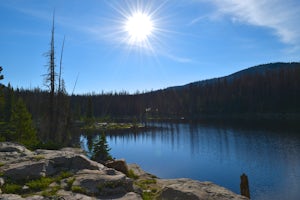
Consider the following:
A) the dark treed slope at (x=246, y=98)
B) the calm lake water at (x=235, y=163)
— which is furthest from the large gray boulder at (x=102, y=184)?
the dark treed slope at (x=246, y=98)

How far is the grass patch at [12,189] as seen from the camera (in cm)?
1035

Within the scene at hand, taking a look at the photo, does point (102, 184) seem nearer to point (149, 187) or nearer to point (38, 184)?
point (38, 184)

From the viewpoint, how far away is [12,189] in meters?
10.4

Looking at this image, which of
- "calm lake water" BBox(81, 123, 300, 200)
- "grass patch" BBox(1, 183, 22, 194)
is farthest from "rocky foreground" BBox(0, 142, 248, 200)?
"calm lake water" BBox(81, 123, 300, 200)

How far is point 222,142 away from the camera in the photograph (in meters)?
56.1

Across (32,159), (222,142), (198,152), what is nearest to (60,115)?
(32,159)

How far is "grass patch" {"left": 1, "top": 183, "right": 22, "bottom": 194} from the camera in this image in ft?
34.0

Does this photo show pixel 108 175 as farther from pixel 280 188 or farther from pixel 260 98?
pixel 260 98

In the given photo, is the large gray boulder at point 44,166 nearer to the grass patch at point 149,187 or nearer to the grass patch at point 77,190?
the grass patch at point 77,190

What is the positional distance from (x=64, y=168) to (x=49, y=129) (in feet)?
65.6

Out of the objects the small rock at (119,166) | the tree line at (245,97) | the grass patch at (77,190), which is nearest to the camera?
the grass patch at (77,190)

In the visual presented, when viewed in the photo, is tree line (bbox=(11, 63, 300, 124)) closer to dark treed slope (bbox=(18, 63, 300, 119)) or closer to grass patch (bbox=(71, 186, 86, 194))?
dark treed slope (bbox=(18, 63, 300, 119))

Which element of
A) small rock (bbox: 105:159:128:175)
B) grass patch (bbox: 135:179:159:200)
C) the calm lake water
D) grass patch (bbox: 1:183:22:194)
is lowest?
the calm lake water

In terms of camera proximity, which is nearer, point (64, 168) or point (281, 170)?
point (64, 168)
